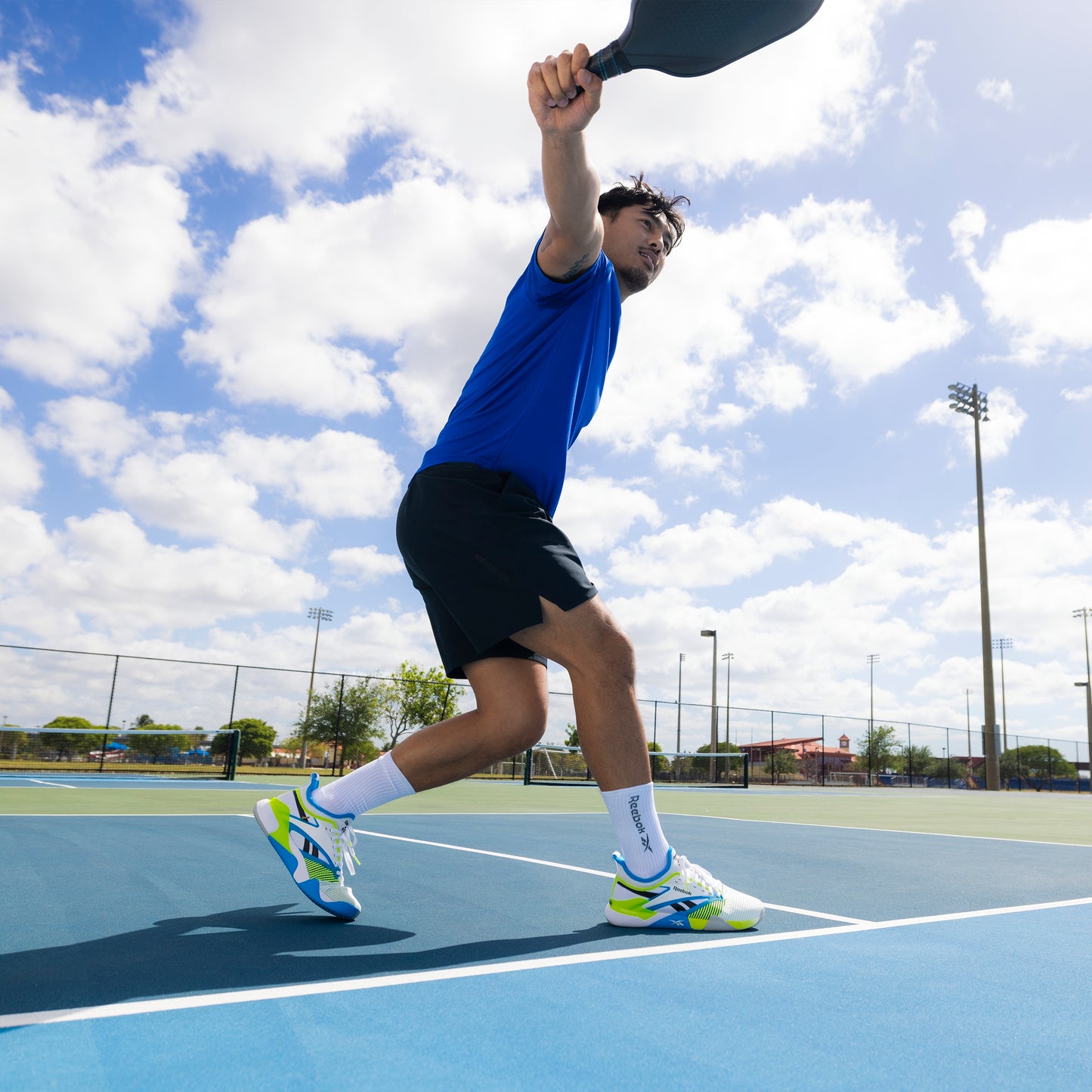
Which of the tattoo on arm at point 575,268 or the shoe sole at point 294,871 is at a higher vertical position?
the tattoo on arm at point 575,268

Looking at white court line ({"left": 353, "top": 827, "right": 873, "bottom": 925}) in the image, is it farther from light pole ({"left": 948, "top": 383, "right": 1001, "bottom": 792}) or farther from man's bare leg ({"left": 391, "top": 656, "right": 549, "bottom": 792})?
light pole ({"left": 948, "top": 383, "right": 1001, "bottom": 792})

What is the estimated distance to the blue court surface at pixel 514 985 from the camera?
1332 mm

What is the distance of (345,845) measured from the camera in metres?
2.57

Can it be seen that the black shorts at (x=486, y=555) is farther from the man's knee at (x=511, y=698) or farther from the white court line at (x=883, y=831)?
the white court line at (x=883, y=831)

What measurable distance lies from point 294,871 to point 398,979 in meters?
0.79

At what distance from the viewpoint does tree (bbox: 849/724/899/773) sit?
36.3 metres

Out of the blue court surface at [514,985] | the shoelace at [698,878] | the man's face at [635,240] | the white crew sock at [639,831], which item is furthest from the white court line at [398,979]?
the man's face at [635,240]

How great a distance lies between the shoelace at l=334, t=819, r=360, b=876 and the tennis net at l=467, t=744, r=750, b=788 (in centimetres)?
1567

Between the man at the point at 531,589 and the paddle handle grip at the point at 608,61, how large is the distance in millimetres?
207

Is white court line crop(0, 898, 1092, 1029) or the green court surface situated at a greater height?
white court line crop(0, 898, 1092, 1029)

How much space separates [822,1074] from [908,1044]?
249 mm

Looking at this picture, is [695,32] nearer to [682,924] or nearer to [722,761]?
[682,924]

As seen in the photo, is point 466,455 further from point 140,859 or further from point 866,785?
point 866,785

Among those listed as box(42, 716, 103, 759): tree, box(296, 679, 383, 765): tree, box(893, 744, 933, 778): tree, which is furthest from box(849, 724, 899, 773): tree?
box(42, 716, 103, 759): tree
